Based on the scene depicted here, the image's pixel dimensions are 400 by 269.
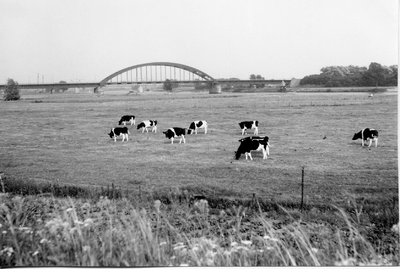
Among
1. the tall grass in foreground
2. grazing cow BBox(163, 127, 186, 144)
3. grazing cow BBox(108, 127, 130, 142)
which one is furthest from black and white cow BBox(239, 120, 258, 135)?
the tall grass in foreground

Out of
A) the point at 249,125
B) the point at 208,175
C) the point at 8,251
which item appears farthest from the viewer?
the point at 249,125

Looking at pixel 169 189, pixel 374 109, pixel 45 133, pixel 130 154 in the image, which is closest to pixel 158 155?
pixel 130 154

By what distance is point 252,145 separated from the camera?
5.41m

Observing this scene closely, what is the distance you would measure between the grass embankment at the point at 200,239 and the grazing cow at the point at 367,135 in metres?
1.08

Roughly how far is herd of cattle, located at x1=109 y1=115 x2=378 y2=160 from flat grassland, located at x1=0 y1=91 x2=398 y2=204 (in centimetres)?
10

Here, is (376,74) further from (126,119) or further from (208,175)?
(126,119)

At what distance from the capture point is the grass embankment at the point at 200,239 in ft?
9.18

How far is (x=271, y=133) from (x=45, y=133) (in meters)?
3.68

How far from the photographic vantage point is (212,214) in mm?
3730

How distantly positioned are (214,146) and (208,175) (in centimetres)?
115

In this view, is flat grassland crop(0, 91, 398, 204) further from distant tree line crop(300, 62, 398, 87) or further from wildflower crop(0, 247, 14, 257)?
wildflower crop(0, 247, 14, 257)

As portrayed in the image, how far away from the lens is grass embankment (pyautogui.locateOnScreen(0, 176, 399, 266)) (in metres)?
2.80

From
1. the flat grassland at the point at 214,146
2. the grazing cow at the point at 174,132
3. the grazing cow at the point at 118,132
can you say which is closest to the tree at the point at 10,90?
the flat grassland at the point at 214,146

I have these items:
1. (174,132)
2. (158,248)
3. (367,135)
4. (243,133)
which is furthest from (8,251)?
(367,135)
